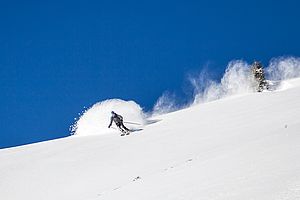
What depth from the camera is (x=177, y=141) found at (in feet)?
64.8

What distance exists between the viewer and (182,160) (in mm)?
15102

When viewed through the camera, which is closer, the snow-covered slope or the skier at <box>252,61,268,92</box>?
the snow-covered slope

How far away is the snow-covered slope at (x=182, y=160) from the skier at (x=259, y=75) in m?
18.0

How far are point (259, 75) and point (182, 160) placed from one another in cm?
3442

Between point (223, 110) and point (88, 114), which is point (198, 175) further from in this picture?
point (88, 114)

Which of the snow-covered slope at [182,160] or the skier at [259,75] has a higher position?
the skier at [259,75]

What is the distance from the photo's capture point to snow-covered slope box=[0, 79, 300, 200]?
26.8 feet

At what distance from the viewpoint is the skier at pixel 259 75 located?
155 feet

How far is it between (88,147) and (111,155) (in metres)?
3.55

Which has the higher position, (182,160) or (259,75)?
(259,75)

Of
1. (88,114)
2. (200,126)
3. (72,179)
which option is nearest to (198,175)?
(72,179)

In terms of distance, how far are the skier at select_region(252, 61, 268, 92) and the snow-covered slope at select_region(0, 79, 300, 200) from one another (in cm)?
1802

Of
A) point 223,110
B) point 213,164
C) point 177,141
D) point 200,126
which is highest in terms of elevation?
point 223,110

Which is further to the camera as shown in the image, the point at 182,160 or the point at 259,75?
the point at 259,75
